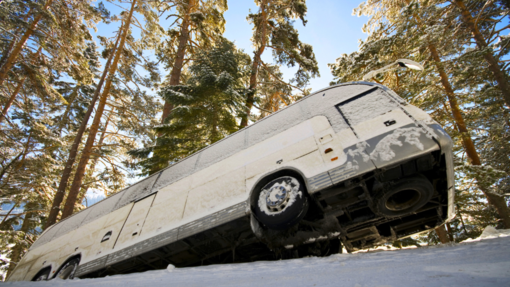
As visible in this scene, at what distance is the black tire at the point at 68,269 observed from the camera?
5635 mm

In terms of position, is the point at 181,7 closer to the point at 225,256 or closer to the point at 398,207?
the point at 225,256

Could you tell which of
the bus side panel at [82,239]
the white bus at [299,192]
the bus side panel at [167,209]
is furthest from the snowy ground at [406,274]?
the bus side panel at [82,239]

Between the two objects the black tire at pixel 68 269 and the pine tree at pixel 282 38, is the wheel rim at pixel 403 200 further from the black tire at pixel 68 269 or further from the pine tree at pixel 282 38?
the pine tree at pixel 282 38

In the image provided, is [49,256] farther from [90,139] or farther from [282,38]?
[282,38]

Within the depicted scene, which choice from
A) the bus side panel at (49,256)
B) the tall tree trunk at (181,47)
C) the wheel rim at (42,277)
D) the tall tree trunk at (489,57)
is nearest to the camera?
the wheel rim at (42,277)

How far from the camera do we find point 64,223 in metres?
7.37

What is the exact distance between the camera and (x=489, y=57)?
30.5 ft

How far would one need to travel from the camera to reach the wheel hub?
3471mm

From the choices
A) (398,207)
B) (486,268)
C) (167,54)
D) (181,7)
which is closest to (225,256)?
(398,207)

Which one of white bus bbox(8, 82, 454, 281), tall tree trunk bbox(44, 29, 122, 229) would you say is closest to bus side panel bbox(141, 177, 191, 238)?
white bus bbox(8, 82, 454, 281)

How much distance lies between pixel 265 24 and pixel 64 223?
12544mm

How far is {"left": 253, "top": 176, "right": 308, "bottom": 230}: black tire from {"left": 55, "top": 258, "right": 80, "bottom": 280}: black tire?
4.97 meters

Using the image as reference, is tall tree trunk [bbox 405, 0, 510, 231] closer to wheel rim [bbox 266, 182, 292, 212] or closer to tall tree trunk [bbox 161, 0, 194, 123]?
wheel rim [bbox 266, 182, 292, 212]

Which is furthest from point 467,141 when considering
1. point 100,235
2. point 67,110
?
point 67,110
